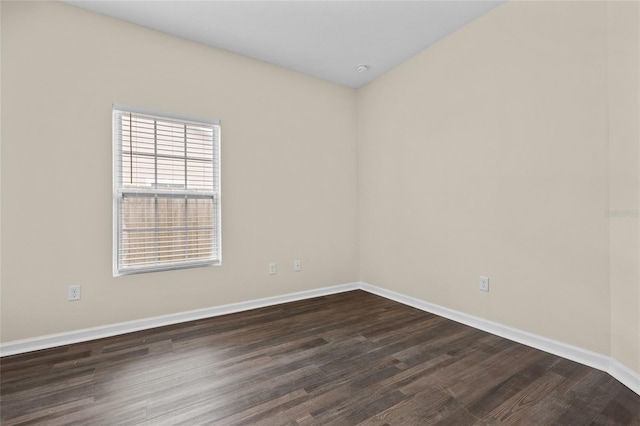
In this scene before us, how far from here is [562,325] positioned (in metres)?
2.19

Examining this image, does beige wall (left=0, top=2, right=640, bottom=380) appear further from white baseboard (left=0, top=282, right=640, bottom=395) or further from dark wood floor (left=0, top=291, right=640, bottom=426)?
dark wood floor (left=0, top=291, right=640, bottom=426)

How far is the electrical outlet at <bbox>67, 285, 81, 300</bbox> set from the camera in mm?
2467

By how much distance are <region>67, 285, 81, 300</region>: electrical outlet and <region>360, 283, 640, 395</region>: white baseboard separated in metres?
3.22

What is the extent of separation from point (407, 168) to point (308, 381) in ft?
8.20

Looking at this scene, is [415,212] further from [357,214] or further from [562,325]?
[562,325]

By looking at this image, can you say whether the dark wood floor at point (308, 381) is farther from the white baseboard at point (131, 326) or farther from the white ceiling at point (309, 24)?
the white ceiling at point (309, 24)

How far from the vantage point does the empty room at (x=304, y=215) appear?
181 centimetres

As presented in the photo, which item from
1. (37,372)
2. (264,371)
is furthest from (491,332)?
(37,372)

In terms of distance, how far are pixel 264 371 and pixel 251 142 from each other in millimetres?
2344

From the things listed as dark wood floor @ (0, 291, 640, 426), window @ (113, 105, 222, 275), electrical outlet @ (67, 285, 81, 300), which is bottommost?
dark wood floor @ (0, 291, 640, 426)

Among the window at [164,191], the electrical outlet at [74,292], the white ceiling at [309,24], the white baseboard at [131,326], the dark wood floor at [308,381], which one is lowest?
the dark wood floor at [308,381]

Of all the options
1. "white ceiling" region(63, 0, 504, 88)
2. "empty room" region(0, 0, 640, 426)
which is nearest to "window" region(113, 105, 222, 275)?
"empty room" region(0, 0, 640, 426)

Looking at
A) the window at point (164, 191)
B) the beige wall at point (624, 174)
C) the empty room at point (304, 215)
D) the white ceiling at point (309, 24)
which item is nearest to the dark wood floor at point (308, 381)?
the empty room at point (304, 215)

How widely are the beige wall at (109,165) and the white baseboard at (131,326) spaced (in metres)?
0.05
